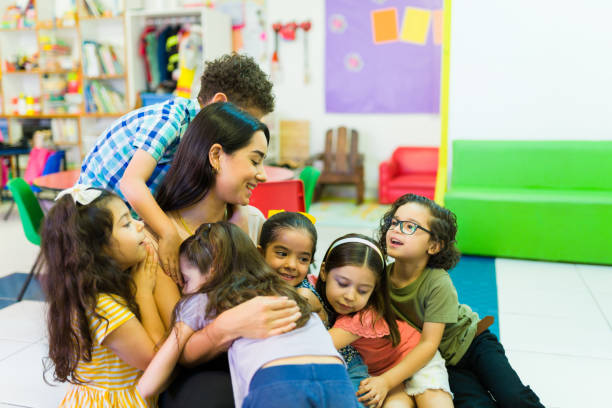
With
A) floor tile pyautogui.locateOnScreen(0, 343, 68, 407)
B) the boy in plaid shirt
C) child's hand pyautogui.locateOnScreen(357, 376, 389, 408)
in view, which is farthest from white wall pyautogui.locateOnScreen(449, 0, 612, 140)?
floor tile pyautogui.locateOnScreen(0, 343, 68, 407)

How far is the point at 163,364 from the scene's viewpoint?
123 centimetres

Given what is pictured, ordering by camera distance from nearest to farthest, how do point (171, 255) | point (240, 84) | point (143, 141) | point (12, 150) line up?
point (171, 255)
point (143, 141)
point (240, 84)
point (12, 150)

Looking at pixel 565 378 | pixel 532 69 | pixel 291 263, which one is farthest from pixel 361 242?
pixel 532 69

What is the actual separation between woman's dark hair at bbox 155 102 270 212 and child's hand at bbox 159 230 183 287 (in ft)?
0.53

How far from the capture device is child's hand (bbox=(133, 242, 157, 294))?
1365 mm

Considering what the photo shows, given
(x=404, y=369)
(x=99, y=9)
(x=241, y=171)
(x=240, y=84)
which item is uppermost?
(x=99, y=9)

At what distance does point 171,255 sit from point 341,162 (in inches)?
199

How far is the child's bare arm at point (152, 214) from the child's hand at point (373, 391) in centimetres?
62

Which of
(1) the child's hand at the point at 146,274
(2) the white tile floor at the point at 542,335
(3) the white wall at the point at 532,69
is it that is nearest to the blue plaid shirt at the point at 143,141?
(1) the child's hand at the point at 146,274

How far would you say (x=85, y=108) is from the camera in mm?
6516

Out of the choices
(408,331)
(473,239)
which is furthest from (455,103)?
(408,331)

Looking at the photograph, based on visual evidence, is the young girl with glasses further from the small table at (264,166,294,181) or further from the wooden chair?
the wooden chair

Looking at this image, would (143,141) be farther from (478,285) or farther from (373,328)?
(478,285)

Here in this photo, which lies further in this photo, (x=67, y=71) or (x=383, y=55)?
(x=67, y=71)
